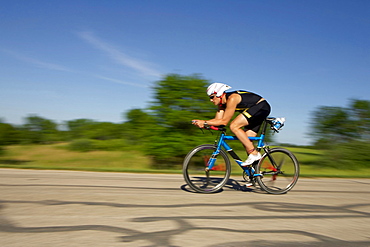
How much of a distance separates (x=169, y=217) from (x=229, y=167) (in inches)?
84.7

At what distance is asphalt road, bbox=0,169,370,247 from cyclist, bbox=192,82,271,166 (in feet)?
2.94

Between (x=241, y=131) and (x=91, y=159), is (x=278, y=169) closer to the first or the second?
(x=241, y=131)

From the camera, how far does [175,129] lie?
522 inches

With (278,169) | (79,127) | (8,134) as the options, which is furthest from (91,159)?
(278,169)

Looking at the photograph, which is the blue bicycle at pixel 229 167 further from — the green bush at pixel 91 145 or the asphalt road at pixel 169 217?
the green bush at pixel 91 145

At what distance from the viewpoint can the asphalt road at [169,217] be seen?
103 inches

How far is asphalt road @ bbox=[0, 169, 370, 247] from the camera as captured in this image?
2.63 metres

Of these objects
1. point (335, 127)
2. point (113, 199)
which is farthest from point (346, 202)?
point (335, 127)

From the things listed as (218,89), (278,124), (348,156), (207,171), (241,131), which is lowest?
(348,156)

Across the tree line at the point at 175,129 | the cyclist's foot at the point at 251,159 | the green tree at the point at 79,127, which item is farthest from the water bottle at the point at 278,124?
the green tree at the point at 79,127

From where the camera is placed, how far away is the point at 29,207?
3516 mm

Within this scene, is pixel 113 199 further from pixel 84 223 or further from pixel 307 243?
pixel 307 243

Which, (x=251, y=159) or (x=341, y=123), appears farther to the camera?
(x=341, y=123)

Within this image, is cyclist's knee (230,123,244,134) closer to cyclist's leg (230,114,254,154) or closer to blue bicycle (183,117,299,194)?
cyclist's leg (230,114,254,154)
